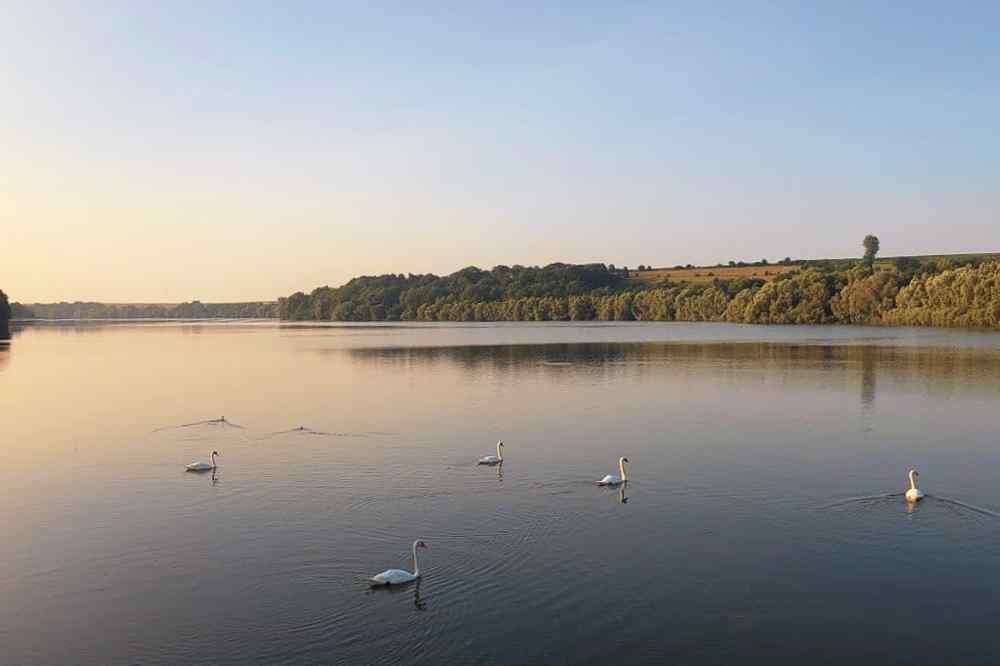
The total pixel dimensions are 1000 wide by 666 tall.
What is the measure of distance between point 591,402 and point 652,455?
1408cm

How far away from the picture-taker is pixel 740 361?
2594 inches

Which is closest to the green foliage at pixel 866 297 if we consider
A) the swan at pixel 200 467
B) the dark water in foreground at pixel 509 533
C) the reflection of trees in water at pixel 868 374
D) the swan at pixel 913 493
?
the reflection of trees in water at pixel 868 374

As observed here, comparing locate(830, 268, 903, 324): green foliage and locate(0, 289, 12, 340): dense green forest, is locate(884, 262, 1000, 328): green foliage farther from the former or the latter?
locate(0, 289, 12, 340): dense green forest

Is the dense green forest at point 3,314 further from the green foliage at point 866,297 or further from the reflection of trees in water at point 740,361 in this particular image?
the green foliage at point 866,297

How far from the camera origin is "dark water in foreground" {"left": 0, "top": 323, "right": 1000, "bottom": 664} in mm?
13188

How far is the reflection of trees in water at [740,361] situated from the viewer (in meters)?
50.9

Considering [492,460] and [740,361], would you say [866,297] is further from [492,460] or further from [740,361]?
[492,460]

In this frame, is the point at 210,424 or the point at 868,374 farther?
the point at 868,374

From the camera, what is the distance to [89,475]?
993 inches

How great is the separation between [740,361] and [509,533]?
51.2 m

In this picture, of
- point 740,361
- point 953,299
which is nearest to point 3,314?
point 740,361

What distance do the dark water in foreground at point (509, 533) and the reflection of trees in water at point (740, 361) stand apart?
9041 millimetres

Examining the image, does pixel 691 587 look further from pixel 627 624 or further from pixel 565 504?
pixel 565 504

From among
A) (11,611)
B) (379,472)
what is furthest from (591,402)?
(11,611)
